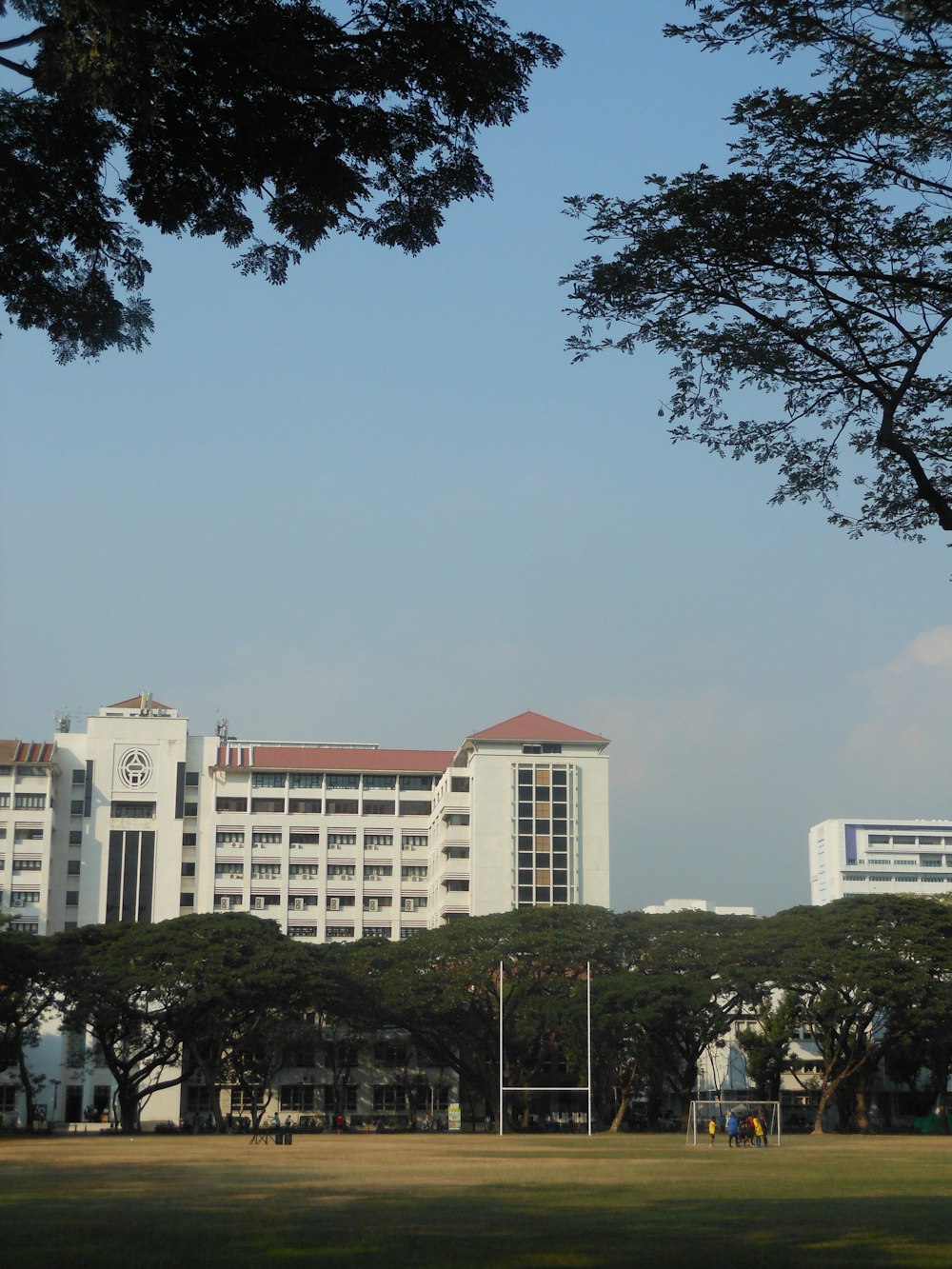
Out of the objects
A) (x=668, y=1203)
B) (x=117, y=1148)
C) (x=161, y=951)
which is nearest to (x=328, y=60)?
(x=668, y=1203)

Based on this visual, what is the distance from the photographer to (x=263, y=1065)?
62438mm

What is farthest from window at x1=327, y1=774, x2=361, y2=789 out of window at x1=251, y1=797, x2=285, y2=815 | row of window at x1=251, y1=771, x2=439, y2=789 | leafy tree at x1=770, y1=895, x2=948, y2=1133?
leafy tree at x1=770, y1=895, x2=948, y2=1133

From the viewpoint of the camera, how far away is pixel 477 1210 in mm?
18594

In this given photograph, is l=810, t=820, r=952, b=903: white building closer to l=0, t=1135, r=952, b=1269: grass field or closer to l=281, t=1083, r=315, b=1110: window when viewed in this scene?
l=281, t=1083, r=315, b=1110: window

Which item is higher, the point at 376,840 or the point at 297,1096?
the point at 376,840

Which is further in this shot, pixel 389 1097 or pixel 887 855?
pixel 887 855

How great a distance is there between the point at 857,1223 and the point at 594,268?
11.4 metres

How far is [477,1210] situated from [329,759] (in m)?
81.4

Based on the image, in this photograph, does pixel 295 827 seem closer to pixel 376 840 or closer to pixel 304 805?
pixel 304 805

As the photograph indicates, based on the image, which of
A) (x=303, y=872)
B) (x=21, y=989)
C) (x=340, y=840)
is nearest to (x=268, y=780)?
(x=340, y=840)

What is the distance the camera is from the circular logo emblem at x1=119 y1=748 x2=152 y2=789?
94812 millimetres

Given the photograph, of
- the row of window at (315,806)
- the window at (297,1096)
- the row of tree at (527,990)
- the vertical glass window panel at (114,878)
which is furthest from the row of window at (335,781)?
the row of tree at (527,990)

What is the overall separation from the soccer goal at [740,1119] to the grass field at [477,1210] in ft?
28.1

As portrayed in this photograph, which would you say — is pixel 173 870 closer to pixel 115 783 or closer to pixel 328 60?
pixel 115 783
